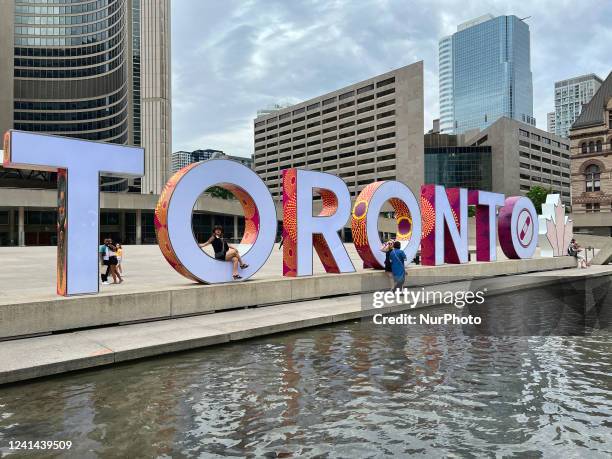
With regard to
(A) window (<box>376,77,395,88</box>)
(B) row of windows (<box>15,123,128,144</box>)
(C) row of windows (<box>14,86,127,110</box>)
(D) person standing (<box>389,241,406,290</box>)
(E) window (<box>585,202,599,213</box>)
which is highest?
(A) window (<box>376,77,395,88</box>)

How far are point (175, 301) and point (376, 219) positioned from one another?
286 inches

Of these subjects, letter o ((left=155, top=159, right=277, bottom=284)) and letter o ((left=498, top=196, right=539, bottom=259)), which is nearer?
letter o ((left=155, top=159, right=277, bottom=284))

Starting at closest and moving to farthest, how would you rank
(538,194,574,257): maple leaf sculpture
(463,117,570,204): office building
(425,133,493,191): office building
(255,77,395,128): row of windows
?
(538,194,574,257): maple leaf sculpture → (255,77,395,128): row of windows → (463,117,570,204): office building → (425,133,493,191): office building

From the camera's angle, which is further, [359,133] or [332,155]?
[332,155]

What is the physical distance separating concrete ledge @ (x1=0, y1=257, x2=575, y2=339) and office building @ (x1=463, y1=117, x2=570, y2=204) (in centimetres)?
10800

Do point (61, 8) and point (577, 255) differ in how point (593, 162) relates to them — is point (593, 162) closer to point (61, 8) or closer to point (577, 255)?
point (577, 255)

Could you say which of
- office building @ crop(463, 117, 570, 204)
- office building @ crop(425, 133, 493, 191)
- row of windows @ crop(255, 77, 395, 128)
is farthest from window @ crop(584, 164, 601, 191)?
row of windows @ crop(255, 77, 395, 128)

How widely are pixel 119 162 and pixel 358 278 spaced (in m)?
7.58

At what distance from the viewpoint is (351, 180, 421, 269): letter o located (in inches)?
601

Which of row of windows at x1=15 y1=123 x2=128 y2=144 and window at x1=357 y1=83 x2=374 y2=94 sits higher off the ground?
window at x1=357 y1=83 x2=374 y2=94

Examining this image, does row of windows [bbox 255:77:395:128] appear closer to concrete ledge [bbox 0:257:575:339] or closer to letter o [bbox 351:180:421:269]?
letter o [bbox 351:180:421:269]

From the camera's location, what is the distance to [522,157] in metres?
123

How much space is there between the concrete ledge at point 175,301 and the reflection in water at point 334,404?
8.03ft

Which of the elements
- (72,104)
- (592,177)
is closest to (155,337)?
(592,177)
